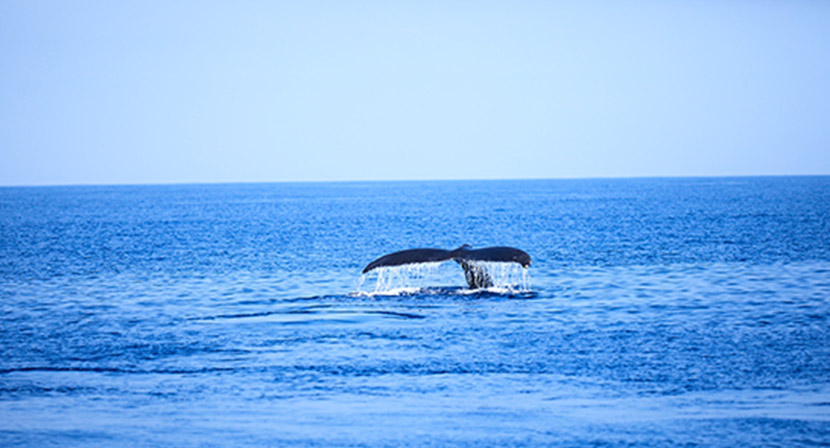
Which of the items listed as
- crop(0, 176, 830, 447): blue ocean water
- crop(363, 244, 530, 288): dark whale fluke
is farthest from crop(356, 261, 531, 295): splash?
crop(363, 244, 530, 288): dark whale fluke

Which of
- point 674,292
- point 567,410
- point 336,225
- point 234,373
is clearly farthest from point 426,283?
point 336,225

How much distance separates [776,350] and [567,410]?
657 cm

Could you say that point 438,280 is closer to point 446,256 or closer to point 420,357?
point 446,256

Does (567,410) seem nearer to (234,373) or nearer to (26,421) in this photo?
(234,373)

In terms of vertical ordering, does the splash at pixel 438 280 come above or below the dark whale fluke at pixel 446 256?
below

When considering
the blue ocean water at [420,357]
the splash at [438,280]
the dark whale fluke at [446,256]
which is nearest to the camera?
the blue ocean water at [420,357]

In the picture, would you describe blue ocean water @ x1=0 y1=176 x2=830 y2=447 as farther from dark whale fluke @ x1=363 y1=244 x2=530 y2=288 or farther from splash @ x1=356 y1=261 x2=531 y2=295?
dark whale fluke @ x1=363 y1=244 x2=530 y2=288

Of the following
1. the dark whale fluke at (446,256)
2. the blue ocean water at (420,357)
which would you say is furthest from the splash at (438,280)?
the dark whale fluke at (446,256)

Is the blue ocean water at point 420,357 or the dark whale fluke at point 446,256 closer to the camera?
the blue ocean water at point 420,357

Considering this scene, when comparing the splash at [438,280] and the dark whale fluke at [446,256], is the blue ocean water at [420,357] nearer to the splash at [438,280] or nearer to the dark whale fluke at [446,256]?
the splash at [438,280]

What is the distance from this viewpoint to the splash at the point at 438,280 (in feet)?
90.6

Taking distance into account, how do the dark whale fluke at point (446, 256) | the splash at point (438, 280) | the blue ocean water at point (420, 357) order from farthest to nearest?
the splash at point (438, 280) < the dark whale fluke at point (446, 256) < the blue ocean water at point (420, 357)

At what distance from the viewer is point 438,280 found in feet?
108

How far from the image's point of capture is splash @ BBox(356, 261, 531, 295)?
90.6 feet
